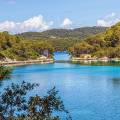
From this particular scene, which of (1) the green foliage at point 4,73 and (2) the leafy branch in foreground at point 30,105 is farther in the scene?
(1) the green foliage at point 4,73

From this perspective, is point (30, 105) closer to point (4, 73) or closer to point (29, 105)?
point (29, 105)

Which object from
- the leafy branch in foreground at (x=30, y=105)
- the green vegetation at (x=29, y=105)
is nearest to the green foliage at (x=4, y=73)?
the green vegetation at (x=29, y=105)

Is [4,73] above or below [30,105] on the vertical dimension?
above

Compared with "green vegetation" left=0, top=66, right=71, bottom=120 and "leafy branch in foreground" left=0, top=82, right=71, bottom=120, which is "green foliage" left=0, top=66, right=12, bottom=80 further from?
"leafy branch in foreground" left=0, top=82, right=71, bottom=120

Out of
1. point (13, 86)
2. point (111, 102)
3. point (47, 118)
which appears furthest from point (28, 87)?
point (111, 102)

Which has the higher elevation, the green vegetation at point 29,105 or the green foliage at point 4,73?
the green foliage at point 4,73

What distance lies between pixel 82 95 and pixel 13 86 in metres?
51.5

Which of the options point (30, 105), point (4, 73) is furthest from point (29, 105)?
point (4, 73)

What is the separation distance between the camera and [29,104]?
18.8 metres

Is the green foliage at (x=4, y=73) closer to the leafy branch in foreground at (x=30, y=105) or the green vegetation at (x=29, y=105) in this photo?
the green vegetation at (x=29, y=105)

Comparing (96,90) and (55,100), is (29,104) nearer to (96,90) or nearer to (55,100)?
(55,100)

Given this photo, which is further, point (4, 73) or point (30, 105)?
point (4, 73)

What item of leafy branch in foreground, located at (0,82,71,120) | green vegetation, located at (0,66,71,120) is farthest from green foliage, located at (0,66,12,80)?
leafy branch in foreground, located at (0,82,71,120)

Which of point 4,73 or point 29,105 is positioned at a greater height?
point 4,73
